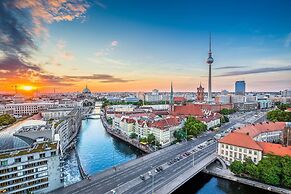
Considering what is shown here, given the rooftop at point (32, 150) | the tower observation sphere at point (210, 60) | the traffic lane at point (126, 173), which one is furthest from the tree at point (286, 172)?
the tower observation sphere at point (210, 60)

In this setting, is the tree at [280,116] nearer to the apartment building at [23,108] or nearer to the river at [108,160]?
the river at [108,160]

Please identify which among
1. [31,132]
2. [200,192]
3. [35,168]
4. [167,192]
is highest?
[31,132]

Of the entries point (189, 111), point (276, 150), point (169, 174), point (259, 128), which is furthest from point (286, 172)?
point (189, 111)

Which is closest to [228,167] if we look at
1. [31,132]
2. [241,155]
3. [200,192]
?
[241,155]

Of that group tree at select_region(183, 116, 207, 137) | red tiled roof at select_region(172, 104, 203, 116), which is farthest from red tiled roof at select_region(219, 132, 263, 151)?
red tiled roof at select_region(172, 104, 203, 116)

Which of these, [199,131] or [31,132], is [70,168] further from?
[199,131]

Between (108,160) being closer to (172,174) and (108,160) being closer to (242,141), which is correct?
(172,174)
